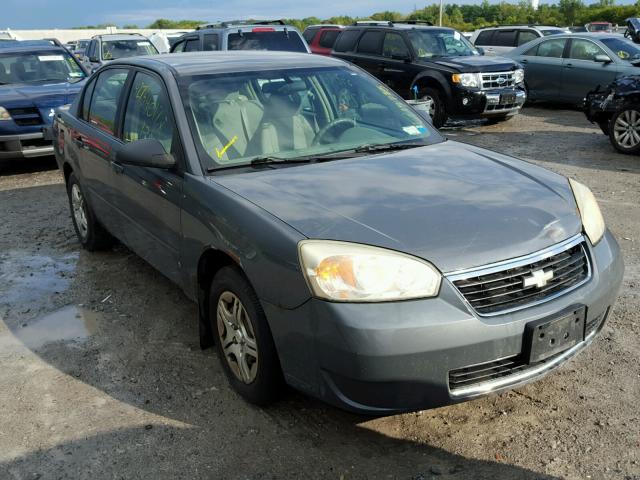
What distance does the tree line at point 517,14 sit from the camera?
51.6m

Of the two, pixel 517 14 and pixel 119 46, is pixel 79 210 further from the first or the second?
pixel 517 14

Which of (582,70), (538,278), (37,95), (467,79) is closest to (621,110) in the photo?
(467,79)

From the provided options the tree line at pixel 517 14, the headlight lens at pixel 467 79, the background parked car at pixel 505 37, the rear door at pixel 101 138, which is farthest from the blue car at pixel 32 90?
the tree line at pixel 517 14

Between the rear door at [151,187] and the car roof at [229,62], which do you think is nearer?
the rear door at [151,187]

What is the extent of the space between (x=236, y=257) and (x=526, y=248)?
1.29m

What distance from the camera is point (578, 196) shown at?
3354 mm

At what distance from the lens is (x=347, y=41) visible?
13.8m

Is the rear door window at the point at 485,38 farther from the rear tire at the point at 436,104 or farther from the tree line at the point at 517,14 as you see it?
the tree line at the point at 517,14

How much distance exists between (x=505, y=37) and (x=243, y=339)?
1560cm

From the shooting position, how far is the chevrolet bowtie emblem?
2727 millimetres

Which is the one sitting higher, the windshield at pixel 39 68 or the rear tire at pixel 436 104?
the windshield at pixel 39 68

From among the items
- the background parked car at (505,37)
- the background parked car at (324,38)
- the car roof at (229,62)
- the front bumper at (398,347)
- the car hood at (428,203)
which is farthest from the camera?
the background parked car at (505,37)

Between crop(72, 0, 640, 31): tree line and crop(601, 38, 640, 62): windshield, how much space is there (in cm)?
3624

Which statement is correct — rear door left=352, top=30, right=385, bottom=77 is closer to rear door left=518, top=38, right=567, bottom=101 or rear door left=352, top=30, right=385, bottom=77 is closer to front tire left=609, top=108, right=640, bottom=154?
rear door left=518, top=38, right=567, bottom=101
